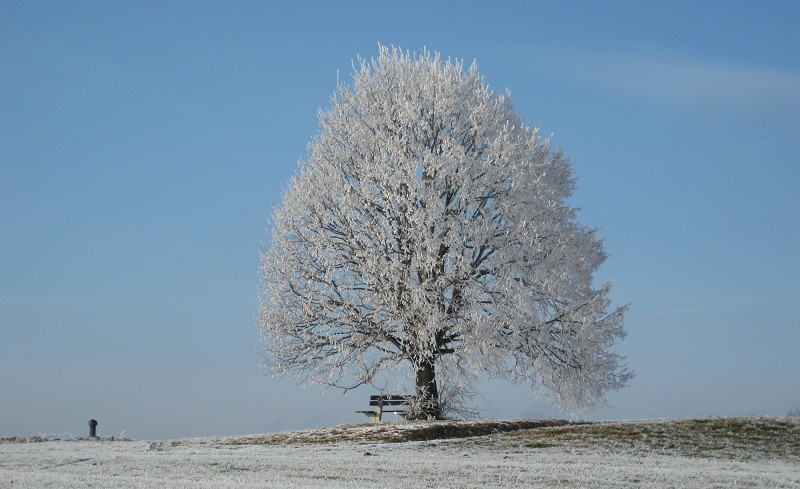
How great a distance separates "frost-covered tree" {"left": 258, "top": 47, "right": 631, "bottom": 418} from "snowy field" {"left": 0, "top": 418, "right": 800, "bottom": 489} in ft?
9.37

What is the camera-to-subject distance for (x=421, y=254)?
23500 mm

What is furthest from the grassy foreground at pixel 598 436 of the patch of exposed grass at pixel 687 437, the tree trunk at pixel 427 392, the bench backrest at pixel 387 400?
the bench backrest at pixel 387 400

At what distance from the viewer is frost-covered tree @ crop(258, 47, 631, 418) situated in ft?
78.1

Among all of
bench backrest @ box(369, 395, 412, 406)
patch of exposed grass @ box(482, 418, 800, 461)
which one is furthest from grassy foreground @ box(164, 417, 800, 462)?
bench backrest @ box(369, 395, 412, 406)

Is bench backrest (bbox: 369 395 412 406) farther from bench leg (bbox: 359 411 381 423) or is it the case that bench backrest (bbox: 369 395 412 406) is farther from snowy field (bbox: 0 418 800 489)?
snowy field (bbox: 0 418 800 489)

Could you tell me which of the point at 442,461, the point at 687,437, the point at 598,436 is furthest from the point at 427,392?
the point at 442,461

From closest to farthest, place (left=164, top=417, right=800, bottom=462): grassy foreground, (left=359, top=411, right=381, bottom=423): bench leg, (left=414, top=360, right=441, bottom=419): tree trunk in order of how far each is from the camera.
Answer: (left=164, top=417, right=800, bottom=462): grassy foreground, (left=414, top=360, right=441, bottom=419): tree trunk, (left=359, top=411, right=381, bottom=423): bench leg

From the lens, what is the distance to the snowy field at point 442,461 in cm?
1486

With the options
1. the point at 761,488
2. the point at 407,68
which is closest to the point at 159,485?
the point at 761,488

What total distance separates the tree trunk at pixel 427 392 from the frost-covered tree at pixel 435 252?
0.06 m

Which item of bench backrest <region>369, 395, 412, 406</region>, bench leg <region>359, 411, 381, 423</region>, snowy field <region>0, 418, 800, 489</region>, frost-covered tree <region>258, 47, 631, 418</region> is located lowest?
snowy field <region>0, 418, 800, 489</region>

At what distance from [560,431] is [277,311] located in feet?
31.4

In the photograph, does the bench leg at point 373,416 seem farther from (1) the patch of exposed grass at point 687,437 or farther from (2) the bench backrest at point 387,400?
(1) the patch of exposed grass at point 687,437

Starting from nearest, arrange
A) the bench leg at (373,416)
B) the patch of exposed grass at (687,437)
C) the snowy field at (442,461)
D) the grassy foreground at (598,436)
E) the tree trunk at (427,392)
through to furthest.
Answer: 1. the snowy field at (442,461)
2. the patch of exposed grass at (687,437)
3. the grassy foreground at (598,436)
4. the tree trunk at (427,392)
5. the bench leg at (373,416)
